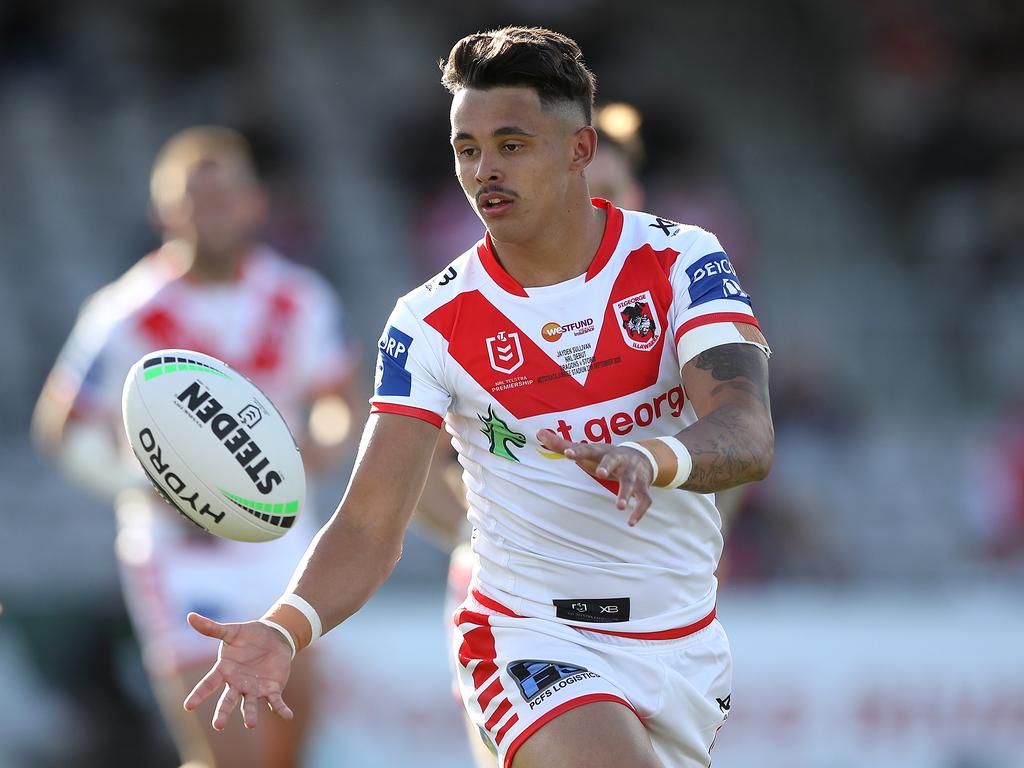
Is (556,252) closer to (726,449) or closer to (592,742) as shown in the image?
(726,449)

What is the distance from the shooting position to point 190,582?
6746 millimetres

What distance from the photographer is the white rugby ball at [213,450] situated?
4352mm

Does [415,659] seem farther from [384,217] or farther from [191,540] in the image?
[384,217]

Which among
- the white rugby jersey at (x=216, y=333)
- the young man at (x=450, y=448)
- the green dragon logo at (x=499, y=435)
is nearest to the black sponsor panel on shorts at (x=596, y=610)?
the green dragon logo at (x=499, y=435)

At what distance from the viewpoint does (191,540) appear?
268 inches

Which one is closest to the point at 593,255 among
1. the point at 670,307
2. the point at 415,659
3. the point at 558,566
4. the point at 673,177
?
the point at 670,307

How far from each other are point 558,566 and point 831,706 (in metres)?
4.97

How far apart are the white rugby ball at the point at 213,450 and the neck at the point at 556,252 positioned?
817 millimetres

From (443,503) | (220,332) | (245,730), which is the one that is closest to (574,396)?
(443,503)

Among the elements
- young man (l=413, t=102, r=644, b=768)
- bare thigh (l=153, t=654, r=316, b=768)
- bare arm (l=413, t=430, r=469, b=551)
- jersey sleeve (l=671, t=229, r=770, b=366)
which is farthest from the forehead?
bare thigh (l=153, t=654, r=316, b=768)

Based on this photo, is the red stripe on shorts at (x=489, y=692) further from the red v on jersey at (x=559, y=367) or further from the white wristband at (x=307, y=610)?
the red v on jersey at (x=559, y=367)

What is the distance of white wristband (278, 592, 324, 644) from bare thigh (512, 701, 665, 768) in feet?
2.01

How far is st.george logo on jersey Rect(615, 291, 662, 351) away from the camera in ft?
14.0

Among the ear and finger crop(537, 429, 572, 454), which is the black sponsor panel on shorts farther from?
the ear
